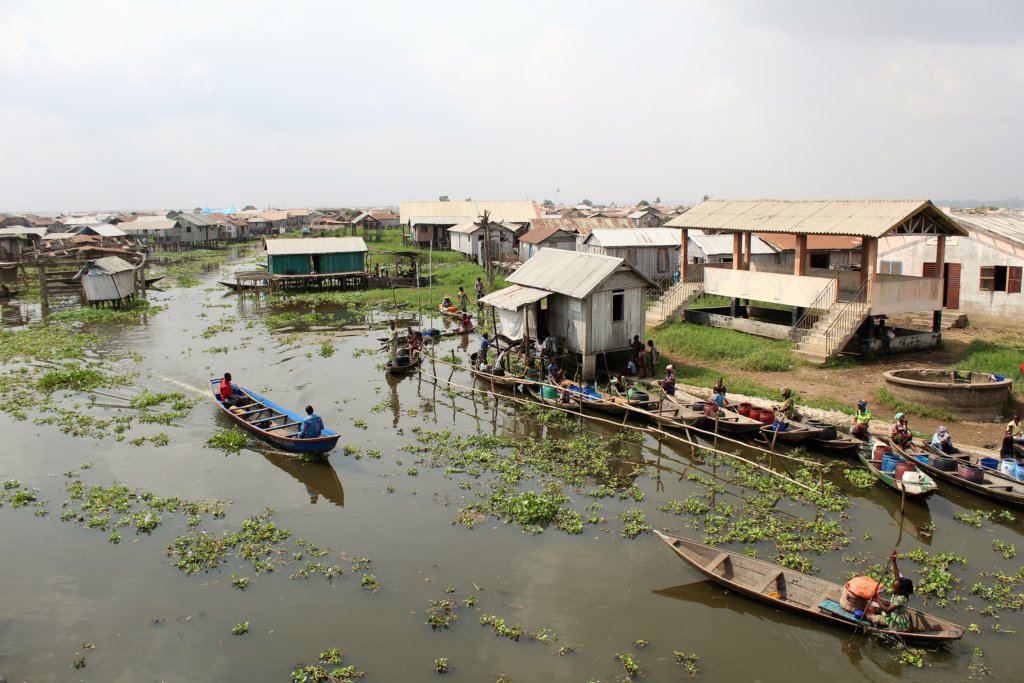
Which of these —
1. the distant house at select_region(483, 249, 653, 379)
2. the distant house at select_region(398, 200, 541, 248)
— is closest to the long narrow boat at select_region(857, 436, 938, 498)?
the distant house at select_region(483, 249, 653, 379)

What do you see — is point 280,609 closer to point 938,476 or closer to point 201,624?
point 201,624

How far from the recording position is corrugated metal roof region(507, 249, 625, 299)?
77.4 ft

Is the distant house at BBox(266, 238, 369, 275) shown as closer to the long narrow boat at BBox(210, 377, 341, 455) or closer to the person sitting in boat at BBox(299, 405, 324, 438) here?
the long narrow boat at BBox(210, 377, 341, 455)

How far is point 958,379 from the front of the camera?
20688 millimetres

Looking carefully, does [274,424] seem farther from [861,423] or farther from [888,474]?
[888,474]

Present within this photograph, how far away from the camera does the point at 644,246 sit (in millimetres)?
41844

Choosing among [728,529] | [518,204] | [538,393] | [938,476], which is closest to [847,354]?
[938,476]

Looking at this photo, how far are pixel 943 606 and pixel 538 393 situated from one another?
13.6 m

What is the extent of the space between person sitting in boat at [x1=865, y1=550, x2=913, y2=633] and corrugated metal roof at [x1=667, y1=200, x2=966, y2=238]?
14981 millimetres

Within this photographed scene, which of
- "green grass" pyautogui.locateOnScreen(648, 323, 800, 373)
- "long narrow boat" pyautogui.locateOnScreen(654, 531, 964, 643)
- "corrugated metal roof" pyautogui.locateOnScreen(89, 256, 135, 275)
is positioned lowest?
"long narrow boat" pyautogui.locateOnScreen(654, 531, 964, 643)

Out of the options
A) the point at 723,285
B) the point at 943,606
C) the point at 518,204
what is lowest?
the point at 943,606

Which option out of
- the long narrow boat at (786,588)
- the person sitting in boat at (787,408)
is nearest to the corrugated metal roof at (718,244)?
the person sitting in boat at (787,408)

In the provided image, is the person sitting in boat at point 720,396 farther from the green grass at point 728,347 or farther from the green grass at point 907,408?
A: the green grass at point 907,408

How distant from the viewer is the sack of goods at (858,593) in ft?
36.4
